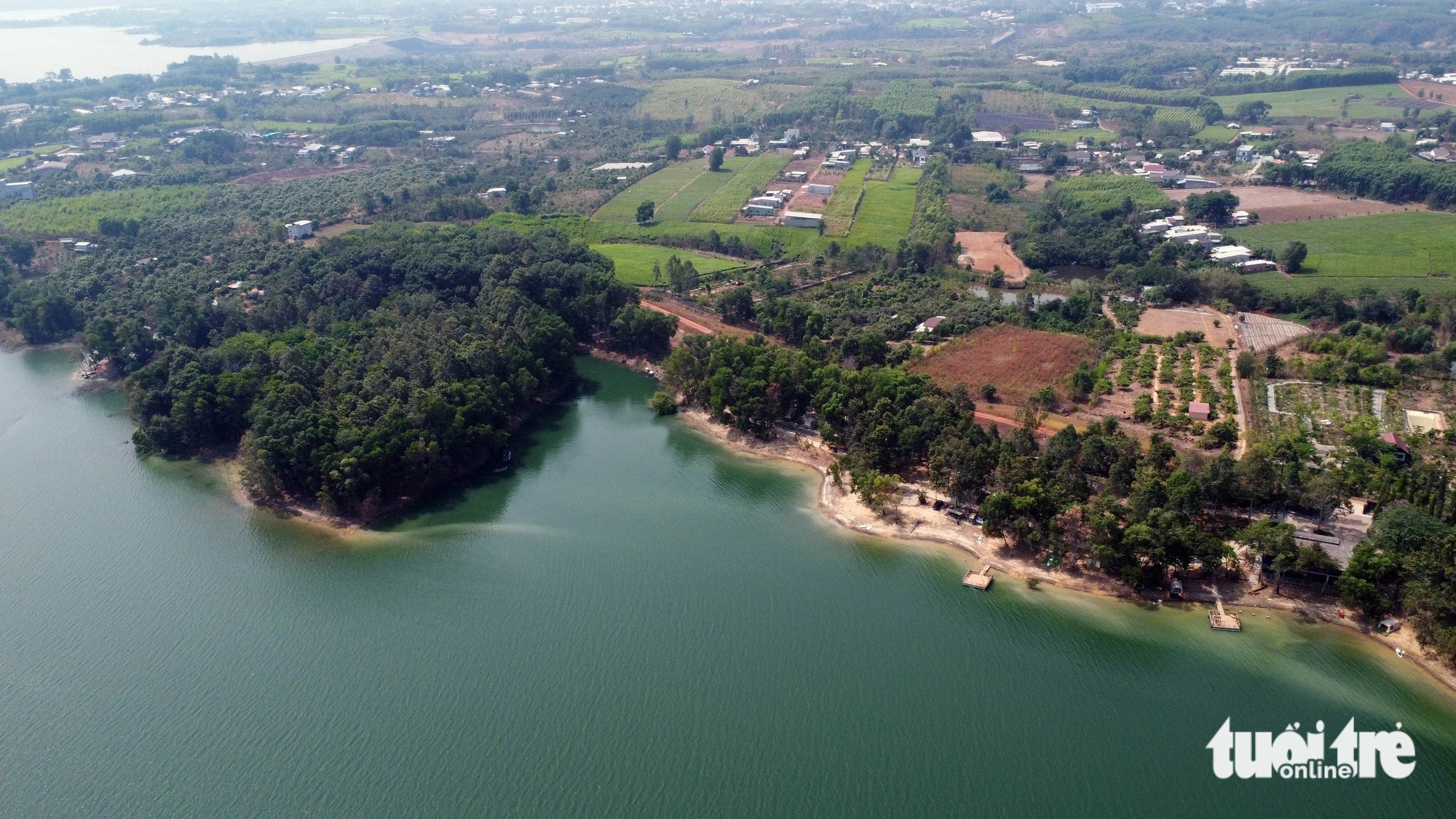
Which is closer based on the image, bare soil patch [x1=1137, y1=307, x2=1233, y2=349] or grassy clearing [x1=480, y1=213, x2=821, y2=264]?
bare soil patch [x1=1137, y1=307, x2=1233, y2=349]

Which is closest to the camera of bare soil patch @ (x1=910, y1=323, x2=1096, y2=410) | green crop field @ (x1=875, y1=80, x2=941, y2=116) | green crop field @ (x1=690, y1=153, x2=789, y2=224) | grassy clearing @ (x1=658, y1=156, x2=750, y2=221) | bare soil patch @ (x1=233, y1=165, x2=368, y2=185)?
bare soil patch @ (x1=910, y1=323, x2=1096, y2=410)

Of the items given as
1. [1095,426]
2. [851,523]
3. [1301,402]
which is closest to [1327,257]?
[1301,402]

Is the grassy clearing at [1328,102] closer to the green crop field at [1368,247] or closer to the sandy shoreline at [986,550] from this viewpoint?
the green crop field at [1368,247]

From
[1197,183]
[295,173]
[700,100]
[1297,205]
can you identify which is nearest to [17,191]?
[295,173]

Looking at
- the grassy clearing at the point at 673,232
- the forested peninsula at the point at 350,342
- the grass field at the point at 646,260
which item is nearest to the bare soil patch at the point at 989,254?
the grassy clearing at the point at 673,232

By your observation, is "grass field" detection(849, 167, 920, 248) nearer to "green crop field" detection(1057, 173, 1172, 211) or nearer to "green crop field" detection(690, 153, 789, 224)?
"green crop field" detection(690, 153, 789, 224)

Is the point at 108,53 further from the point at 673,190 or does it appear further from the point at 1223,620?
the point at 1223,620

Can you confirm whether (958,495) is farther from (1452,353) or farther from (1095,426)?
(1452,353)

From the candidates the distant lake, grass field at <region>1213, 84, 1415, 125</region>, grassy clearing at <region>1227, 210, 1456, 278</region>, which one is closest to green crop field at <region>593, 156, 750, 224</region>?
grassy clearing at <region>1227, 210, 1456, 278</region>
